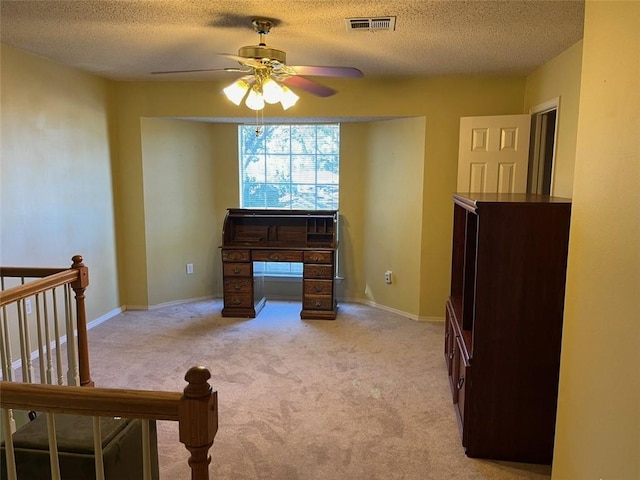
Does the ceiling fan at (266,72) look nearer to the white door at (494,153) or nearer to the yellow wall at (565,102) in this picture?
the yellow wall at (565,102)

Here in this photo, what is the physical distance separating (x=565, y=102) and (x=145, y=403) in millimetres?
3495

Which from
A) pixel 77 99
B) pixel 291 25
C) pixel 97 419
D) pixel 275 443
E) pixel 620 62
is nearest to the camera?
pixel 97 419

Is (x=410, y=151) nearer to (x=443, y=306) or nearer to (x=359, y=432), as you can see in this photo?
(x=443, y=306)

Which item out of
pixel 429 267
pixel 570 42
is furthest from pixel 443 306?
pixel 570 42

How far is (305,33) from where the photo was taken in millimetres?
3047

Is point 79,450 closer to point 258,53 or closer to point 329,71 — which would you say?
point 258,53

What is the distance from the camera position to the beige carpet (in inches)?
94.2

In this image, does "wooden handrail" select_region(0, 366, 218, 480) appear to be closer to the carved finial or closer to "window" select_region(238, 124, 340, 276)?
the carved finial

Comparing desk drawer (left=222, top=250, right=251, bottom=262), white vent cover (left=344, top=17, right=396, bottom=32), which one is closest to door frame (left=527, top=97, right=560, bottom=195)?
white vent cover (left=344, top=17, right=396, bottom=32)

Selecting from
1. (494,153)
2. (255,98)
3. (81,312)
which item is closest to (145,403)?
(81,312)

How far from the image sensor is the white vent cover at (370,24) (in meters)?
2.73

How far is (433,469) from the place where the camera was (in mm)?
2357

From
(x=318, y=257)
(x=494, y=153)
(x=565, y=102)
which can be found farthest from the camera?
(x=318, y=257)

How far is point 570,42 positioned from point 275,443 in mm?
3281
